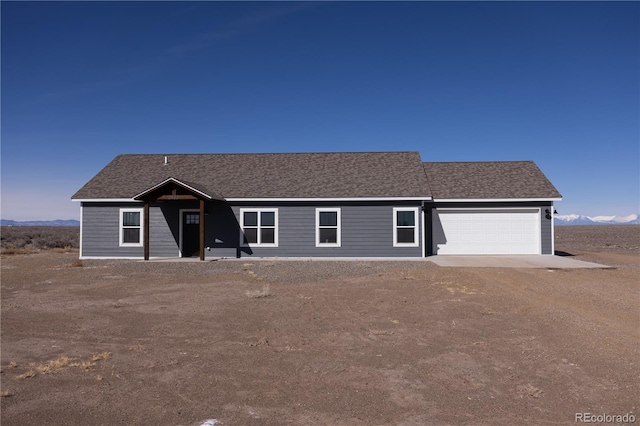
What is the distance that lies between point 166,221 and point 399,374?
17.7 m

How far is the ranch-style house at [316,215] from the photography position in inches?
799

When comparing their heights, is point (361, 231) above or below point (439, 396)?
above

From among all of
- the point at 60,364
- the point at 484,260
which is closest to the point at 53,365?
the point at 60,364

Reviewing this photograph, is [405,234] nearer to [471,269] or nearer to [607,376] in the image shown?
[471,269]

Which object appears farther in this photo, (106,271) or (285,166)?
(285,166)

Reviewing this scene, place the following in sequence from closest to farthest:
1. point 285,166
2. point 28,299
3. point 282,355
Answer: point 282,355 < point 28,299 < point 285,166

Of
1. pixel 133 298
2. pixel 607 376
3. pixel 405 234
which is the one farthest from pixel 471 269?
pixel 133 298

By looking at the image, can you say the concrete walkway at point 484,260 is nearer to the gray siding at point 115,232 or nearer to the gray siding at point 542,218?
the gray siding at point 542,218

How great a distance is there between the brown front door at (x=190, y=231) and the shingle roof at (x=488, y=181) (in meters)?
12.1

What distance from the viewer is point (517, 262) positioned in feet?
59.8

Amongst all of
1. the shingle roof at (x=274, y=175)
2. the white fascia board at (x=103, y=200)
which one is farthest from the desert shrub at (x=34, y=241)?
the shingle roof at (x=274, y=175)

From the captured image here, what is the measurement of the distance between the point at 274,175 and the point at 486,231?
37.6ft

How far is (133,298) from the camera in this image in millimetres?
10836

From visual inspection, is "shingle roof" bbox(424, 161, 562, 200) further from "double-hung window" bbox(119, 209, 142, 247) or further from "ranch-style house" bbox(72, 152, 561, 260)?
"double-hung window" bbox(119, 209, 142, 247)
